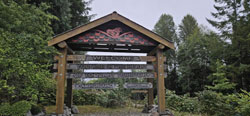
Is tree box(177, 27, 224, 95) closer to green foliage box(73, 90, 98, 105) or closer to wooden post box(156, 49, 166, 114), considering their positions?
A: green foliage box(73, 90, 98, 105)

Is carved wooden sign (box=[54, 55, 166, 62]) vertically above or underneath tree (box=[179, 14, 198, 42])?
underneath

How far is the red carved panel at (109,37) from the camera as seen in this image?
5.30m

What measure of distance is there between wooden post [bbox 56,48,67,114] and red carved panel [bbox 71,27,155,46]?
0.71 meters

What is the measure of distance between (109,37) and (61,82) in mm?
2145

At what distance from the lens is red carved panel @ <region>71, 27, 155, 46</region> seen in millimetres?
5297

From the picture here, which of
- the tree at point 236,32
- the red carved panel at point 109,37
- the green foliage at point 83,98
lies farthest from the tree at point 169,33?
the red carved panel at point 109,37

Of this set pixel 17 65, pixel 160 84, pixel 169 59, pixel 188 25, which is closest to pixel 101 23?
pixel 17 65

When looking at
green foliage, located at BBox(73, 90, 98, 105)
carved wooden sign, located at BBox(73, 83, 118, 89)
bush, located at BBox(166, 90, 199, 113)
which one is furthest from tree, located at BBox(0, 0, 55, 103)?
bush, located at BBox(166, 90, 199, 113)

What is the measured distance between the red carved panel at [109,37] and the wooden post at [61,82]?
2.35 feet

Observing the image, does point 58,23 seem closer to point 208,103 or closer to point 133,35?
point 133,35

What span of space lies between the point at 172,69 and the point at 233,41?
844 cm

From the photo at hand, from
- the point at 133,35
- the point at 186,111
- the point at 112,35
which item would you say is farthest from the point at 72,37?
the point at 186,111

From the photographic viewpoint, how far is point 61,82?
4.84 m

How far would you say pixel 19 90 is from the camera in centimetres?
454
